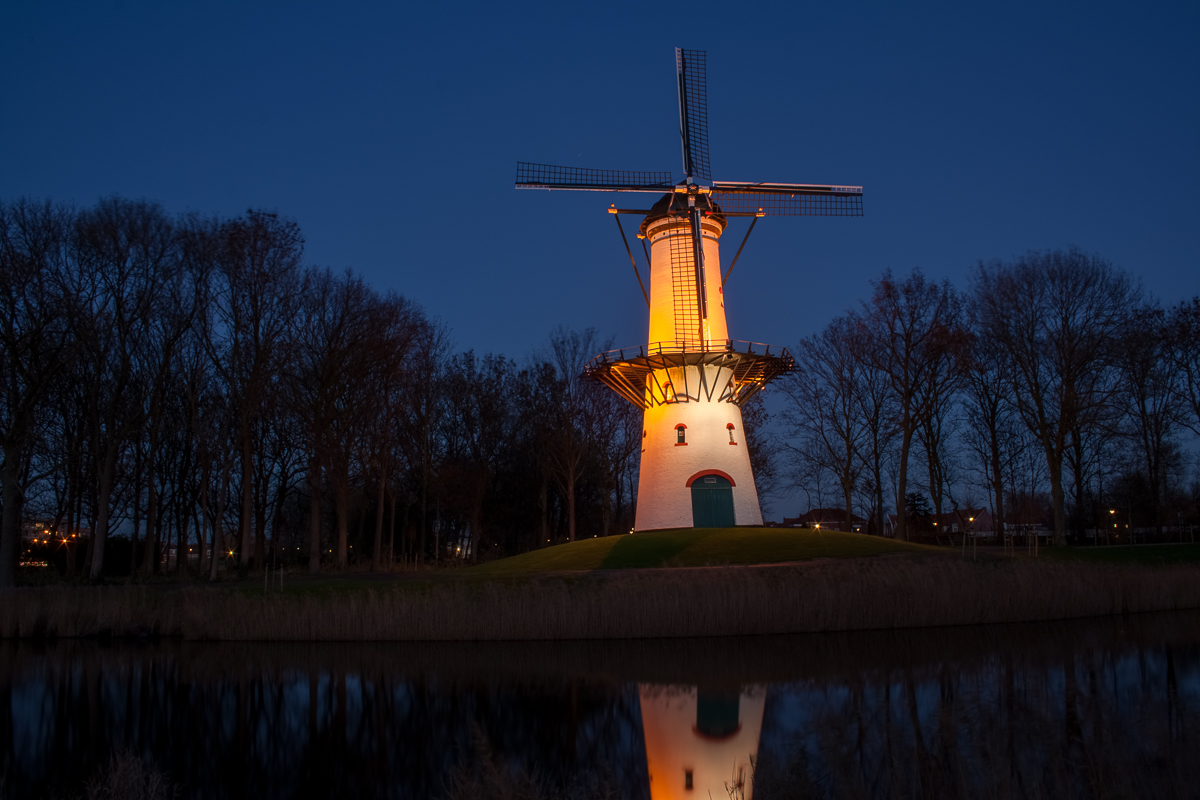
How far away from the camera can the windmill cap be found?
30.2m

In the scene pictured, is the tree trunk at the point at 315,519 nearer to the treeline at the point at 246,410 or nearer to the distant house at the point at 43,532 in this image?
the treeline at the point at 246,410

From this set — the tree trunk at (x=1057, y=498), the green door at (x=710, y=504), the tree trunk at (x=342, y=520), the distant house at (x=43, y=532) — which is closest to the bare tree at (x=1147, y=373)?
the tree trunk at (x=1057, y=498)

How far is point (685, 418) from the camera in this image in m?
29.0

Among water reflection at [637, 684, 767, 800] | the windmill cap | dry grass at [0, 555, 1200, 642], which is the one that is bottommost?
water reflection at [637, 684, 767, 800]

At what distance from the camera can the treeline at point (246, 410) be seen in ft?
79.4

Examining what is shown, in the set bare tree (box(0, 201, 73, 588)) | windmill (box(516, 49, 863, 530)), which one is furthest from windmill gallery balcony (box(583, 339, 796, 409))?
bare tree (box(0, 201, 73, 588))

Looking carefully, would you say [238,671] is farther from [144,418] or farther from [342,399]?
[144,418]

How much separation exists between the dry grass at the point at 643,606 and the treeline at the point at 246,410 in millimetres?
6604

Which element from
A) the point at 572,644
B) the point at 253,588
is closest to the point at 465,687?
the point at 572,644

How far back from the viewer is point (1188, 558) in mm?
23922

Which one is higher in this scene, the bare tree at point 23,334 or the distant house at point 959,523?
the bare tree at point 23,334

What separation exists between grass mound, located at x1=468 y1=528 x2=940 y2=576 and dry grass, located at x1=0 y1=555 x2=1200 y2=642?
14.8 ft

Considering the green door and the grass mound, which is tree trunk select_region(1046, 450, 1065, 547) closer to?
the grass mound

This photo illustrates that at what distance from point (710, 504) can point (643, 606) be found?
1222cm
